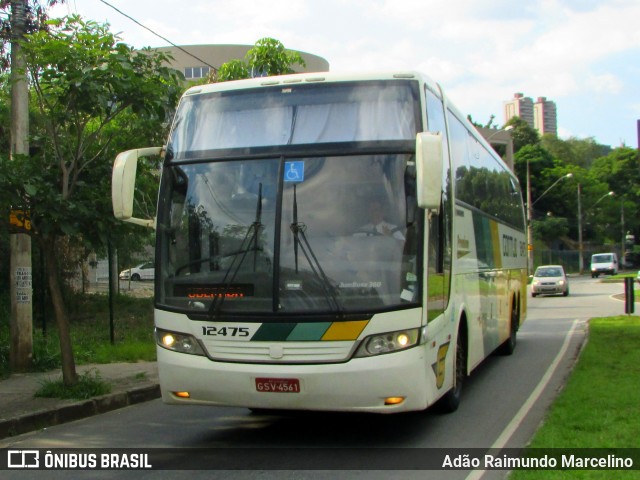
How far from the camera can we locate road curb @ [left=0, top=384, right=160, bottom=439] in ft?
27.5

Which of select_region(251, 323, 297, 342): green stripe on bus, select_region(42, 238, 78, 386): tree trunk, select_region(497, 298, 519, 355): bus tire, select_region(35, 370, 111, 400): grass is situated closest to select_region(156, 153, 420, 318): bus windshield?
select_region(251, 323, 297, 342): green stripe on bus

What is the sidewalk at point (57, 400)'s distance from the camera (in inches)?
337

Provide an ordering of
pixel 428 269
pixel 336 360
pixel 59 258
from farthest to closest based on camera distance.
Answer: pixel 59 258
pixel 428 269
pixel 336 360

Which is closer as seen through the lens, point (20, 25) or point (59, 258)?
point (20, 25)

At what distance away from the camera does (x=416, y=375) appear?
666cm

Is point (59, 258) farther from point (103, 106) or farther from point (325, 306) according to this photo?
point (325, 306)

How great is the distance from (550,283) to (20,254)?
28.8 metres

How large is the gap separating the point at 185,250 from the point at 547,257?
213ft

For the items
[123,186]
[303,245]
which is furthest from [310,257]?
[123,186]

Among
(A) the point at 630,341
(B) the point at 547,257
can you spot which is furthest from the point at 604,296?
(B) the point at 547,257

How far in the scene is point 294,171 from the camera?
7.03m

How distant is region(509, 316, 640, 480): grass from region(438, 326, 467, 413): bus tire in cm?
107

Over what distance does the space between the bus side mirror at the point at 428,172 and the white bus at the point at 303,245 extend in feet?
0.04

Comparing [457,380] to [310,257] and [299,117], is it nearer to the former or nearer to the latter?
[310,257]
